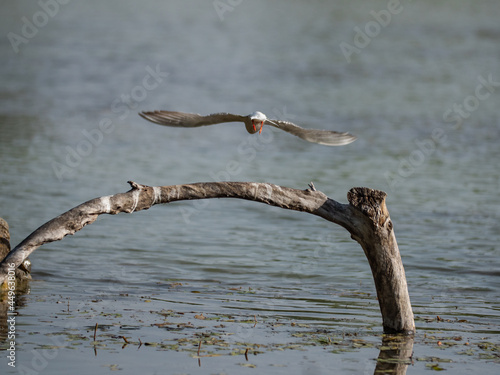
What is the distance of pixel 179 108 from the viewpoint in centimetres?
2581

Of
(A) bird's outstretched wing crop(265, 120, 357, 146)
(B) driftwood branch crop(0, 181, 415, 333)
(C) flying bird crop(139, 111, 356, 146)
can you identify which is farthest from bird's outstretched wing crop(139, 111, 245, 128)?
(B) driftwood branch crop(0, 181, 415, 333)

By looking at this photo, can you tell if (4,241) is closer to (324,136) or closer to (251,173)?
(324,136)

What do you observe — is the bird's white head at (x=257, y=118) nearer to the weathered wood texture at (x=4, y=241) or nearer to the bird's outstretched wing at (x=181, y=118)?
the bird's outstretched wing at (x=181, y=118)

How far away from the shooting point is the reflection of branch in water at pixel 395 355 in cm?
764

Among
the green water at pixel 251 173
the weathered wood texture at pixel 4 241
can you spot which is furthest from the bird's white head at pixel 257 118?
the weathered wood texture at pixel 4 241

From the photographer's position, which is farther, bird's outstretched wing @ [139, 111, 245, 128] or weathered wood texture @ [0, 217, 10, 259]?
weathered wood texture @ [0, 217, 10, 259]

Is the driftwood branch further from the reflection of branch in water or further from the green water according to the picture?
the green water

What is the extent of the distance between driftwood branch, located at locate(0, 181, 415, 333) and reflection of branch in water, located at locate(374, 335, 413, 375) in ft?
0.68

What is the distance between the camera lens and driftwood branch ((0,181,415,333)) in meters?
7.25

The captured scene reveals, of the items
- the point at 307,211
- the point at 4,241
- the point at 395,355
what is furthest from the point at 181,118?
the point at 4,241

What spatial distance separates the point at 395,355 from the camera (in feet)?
26.4

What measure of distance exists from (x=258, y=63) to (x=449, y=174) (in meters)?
15.6

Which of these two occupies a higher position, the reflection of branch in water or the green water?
the green water

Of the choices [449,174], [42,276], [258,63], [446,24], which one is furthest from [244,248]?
[446,24]
